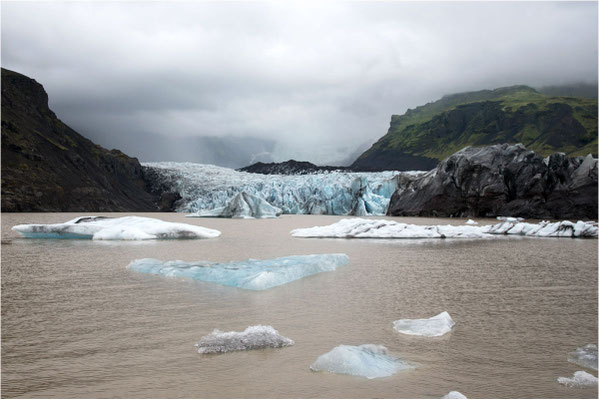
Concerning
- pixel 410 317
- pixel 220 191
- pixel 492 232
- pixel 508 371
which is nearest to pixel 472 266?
pixel 410 317

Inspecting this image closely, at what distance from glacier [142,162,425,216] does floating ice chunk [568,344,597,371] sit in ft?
129

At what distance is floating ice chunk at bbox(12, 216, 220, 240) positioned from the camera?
56.5ft

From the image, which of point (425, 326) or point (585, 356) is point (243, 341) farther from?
point (585, 356)

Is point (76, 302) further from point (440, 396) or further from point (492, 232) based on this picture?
point (492, 232)

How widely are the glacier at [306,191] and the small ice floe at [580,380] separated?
39801mm

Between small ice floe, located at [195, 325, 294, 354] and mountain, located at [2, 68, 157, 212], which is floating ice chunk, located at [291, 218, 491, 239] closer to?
small ice floe, located at [195, 325, 294, 354]

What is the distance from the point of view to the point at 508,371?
3834 millimetres

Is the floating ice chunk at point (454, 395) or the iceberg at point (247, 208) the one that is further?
the iceberg at point (247, 208)

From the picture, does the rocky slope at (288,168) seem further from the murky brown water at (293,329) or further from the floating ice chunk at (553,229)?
the murky brown water at (293,329)

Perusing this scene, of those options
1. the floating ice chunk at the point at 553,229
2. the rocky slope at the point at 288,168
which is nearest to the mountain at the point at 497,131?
the rocky slope at the point at 288,168

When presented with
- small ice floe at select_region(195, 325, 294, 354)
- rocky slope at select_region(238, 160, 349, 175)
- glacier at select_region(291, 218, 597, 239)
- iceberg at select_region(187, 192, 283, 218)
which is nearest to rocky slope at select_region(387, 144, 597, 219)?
iceberg at select_region(187, 192, 283, 218)

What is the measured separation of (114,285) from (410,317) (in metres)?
4.96

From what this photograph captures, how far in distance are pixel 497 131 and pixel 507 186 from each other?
104154 mm

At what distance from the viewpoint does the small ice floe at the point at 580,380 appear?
3563 millimetres
